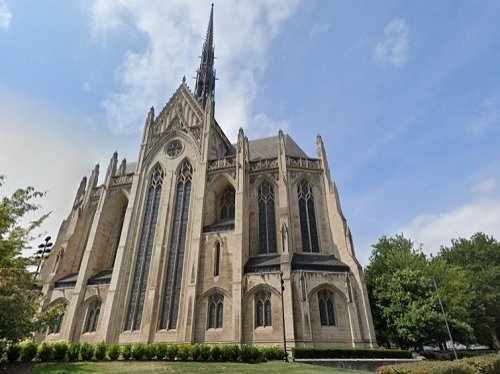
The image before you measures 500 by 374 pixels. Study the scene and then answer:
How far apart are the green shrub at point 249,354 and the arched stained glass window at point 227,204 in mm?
13651

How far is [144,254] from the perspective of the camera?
2661cm

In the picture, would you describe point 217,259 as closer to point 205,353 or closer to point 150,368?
point 205,353

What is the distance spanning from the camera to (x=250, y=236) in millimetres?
26297

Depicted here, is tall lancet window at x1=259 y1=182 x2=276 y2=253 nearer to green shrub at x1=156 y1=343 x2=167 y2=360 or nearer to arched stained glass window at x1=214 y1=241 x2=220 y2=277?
arched stained glass window at x1=214 y1=241 x2=220 y2=277

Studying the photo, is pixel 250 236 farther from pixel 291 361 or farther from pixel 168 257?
pixel 291 361

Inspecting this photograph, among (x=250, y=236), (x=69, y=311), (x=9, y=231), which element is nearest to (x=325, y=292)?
(x=250, y=236)

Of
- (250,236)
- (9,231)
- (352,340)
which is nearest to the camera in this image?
(9,231)

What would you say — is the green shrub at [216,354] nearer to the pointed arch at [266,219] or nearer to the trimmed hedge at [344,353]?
the trimmed hedge at [344,353]

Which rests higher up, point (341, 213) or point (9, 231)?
point (341, 213)

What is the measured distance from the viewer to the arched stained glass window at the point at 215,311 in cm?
2175

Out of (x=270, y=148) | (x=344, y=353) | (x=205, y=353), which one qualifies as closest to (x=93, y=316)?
(x=205, y=353)

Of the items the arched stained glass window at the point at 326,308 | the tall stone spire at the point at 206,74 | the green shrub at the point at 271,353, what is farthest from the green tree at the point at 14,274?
the tall stone spire at the point at 206,74

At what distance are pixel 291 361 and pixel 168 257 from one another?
13.1m

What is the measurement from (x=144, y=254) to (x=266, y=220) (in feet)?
36.4
